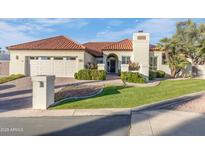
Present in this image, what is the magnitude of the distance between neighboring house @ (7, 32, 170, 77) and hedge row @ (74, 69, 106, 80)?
1.18 m

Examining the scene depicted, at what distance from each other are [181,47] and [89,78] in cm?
1314

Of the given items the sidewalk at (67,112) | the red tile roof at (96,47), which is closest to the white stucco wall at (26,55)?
the red tile roof at (96,47)

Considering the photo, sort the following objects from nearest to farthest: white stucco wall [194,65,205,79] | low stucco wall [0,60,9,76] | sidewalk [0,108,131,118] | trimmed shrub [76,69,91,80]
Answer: sidewalk [0,108,131,118] < trimmed shrub [76,69,91,80] < low stucco wall [0,60,9,76] < white stucco wall [194,65,205,79]

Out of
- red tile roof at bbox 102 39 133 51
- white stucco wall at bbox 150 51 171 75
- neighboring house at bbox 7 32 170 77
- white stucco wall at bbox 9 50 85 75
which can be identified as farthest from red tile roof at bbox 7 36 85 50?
white stucco wall at bbox 150 51 171 75

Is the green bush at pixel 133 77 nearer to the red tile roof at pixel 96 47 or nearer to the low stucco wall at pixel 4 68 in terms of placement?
the red tile roof at pixel 96 47

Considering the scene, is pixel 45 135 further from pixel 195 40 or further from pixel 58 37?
pixel 195 40

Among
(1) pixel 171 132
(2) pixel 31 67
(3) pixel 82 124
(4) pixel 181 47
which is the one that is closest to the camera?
(1) pixel 171 132

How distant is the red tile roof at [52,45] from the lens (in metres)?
25.6

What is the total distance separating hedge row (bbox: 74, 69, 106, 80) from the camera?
75.7ft

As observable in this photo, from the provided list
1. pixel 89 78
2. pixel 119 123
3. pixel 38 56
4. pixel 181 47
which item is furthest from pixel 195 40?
pixel 119 123

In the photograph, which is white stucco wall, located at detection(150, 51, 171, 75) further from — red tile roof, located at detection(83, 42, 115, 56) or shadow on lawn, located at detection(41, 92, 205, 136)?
shadow on lawn, located at detection(41, 92, 205, 136)

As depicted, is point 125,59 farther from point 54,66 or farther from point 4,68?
point 4,68

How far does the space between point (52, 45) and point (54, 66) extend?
308 cm

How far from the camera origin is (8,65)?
2745 centimetres
